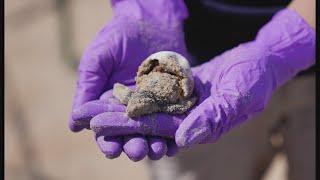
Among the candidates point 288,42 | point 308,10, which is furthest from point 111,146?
point 308,10

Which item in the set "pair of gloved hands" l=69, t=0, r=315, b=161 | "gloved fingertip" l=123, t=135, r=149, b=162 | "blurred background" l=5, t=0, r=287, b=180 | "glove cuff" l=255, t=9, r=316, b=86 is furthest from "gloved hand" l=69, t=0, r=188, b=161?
"blurred background" l=5, t=0, r=287, b=180

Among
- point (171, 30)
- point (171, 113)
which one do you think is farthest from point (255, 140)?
point (171, 113)

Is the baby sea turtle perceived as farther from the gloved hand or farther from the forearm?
the forearm

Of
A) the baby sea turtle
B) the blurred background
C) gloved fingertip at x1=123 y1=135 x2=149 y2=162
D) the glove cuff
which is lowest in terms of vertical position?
the blurred background

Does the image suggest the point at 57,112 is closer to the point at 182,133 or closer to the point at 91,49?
the point at 91,49

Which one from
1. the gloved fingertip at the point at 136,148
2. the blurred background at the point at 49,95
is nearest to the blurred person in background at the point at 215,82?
the gloved fingertip at the point at 136,148

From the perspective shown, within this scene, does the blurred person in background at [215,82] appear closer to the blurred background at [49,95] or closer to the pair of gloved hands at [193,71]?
the pair of gloved hands at [193,71]
